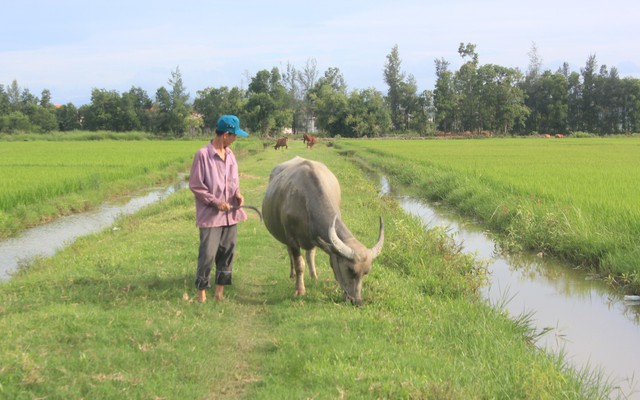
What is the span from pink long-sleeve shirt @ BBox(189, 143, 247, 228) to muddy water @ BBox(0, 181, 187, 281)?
156 inches

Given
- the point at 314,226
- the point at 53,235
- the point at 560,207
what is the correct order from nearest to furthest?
the point at 314,226 < the point at 560,207 < the point at 53,235

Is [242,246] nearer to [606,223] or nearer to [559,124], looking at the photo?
[606,223]

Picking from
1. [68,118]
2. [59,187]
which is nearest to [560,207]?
[59,187]

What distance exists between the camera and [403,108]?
6600cm

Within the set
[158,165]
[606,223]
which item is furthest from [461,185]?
[158,165]

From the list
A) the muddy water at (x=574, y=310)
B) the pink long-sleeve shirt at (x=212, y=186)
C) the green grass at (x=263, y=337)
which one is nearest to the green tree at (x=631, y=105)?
the muddy water at (x=574, y=310)

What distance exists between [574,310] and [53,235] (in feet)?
30.7

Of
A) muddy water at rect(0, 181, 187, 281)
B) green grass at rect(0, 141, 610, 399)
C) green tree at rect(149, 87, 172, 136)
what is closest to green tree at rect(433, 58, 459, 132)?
green tree at rect(149, 87, 172, 136)

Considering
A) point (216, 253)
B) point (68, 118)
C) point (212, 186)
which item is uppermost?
point (68, 118)

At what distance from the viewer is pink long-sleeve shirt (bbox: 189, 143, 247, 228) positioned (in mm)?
5190

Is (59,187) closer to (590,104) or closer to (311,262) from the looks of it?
(311,262)

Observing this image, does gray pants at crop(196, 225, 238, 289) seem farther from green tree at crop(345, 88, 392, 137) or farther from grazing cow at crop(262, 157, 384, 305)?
green tree at crop(345, 88, 392, 137)

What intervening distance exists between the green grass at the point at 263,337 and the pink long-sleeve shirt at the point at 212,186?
32.7 inches

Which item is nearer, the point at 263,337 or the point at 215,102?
the point at 263,337
